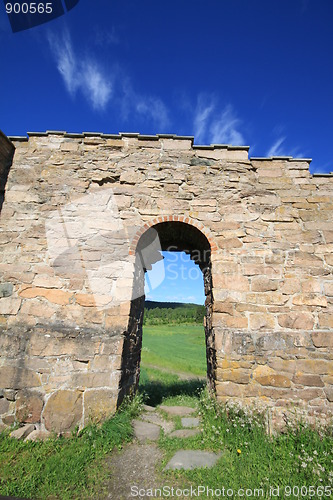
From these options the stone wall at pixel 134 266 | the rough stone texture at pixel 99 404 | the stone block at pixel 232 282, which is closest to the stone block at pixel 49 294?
the stone wall at pixel 134 266

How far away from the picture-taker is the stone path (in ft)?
8.21

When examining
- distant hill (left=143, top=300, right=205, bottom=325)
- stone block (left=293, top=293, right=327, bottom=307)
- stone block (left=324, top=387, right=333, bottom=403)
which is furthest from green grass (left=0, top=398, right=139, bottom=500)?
distant hill (left=143, top=300, right=205, bottom=325)

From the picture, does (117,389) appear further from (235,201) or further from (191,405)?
(235,201)

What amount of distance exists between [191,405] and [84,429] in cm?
237

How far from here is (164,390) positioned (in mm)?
6270

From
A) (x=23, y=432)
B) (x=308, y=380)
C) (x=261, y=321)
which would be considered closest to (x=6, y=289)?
(x=23, y=432)

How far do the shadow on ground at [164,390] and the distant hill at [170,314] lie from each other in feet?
73.4

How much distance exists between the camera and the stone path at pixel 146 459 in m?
2.50

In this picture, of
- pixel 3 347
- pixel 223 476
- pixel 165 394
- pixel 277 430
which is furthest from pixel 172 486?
pixel 165 394

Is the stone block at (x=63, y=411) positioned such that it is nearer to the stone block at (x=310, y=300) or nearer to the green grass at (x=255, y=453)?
the green grass at (x=255, y=453)

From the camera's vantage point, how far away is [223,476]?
257cm

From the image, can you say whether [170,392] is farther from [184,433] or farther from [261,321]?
[261,321]

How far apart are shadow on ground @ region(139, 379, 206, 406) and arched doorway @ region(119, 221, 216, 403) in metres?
1.14

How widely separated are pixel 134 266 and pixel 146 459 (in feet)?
8.90
